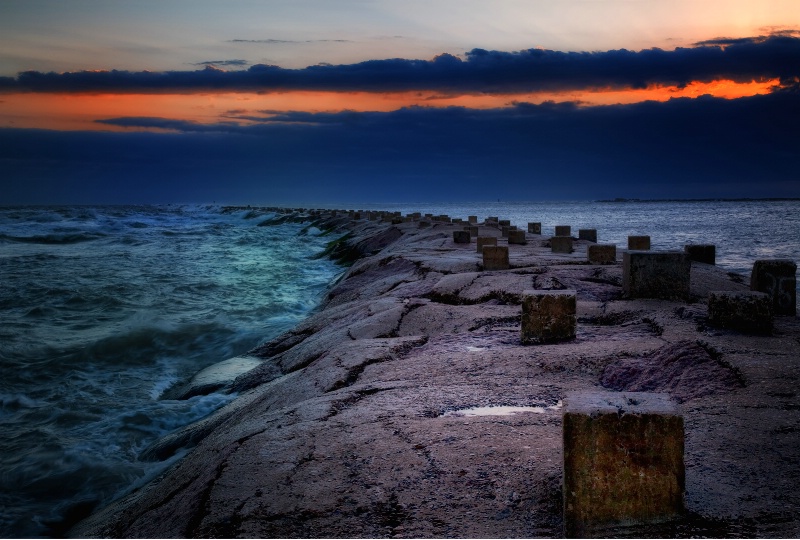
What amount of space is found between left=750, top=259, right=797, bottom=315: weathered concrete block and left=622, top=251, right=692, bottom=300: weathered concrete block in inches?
24.6

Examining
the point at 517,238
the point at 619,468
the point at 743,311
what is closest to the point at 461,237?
the point at 517,238

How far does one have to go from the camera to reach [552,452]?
9.85ft

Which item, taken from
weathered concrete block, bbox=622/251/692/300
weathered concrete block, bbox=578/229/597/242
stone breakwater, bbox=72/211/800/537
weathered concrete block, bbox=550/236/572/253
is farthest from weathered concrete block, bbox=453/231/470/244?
weathered concrete block, bbox=622/251/692/300

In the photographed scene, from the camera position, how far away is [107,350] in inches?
405

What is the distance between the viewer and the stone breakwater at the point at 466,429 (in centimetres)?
258

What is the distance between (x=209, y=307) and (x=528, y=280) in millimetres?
8523

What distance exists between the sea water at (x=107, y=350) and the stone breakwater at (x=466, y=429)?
Result: 63 centimetres

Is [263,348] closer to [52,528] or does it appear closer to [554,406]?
[52,528]

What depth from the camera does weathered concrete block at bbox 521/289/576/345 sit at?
5.06 m

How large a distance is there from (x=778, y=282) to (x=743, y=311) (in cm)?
137

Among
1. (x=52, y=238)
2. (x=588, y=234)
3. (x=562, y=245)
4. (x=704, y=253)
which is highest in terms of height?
(x=704, y=253)

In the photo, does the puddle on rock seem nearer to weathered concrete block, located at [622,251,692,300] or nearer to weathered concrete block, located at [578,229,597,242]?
weathered concrete block, located at [622,251,692,300]

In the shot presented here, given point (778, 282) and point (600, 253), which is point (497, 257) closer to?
point (600, 253)

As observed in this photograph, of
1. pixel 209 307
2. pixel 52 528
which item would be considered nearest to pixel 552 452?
pixel 52 528
